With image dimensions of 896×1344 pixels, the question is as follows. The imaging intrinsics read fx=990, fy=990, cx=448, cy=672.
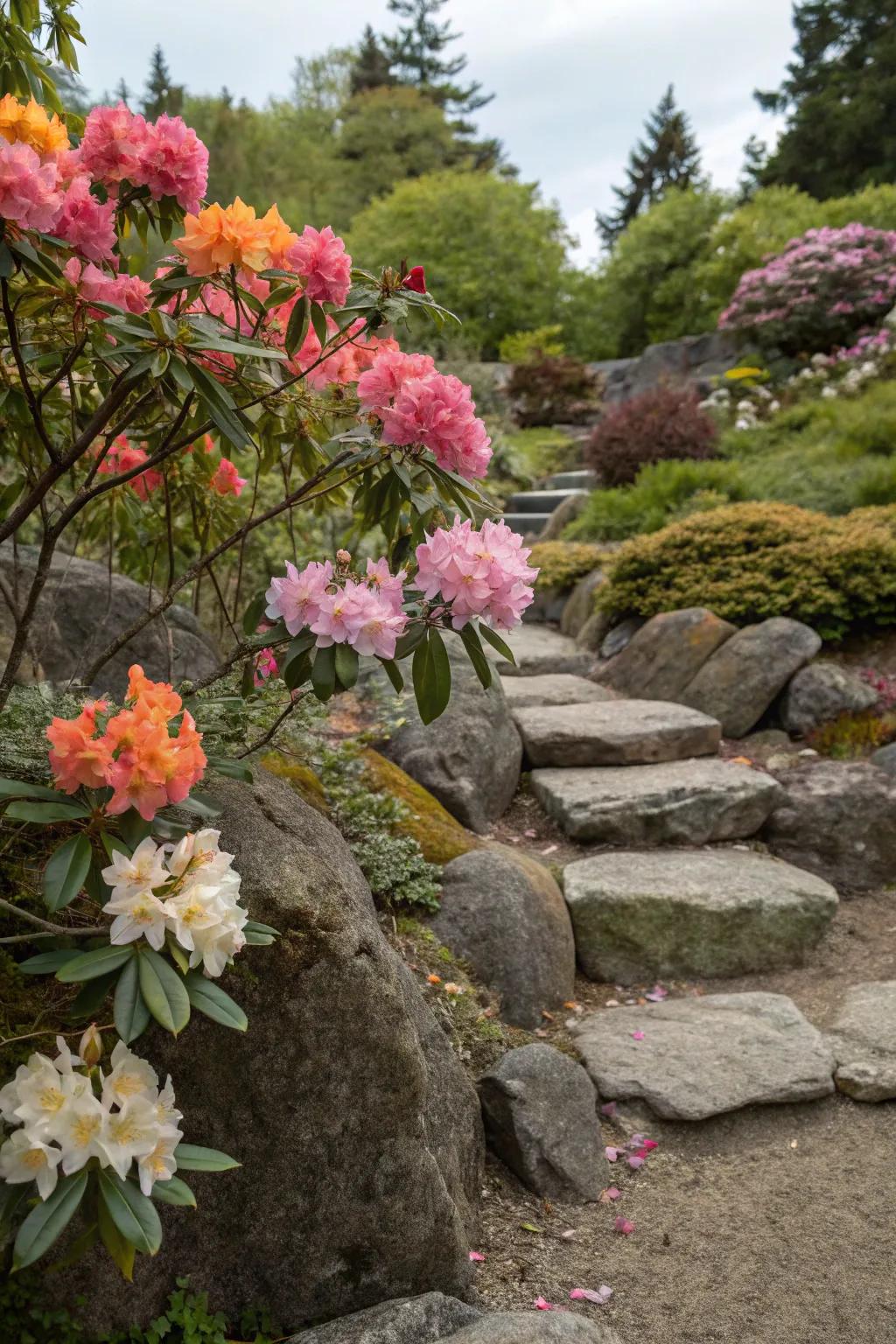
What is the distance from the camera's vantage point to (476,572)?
1.52 meters

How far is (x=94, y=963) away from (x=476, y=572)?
0.76 m

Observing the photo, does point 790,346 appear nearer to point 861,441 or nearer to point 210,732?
point 861,441

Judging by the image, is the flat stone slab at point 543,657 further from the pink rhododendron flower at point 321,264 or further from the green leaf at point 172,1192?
the green leaf at point 172,1192

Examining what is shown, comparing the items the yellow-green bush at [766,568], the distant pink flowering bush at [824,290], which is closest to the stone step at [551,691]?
the yellow-green bush at [766,568]

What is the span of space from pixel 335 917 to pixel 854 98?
86.5ft

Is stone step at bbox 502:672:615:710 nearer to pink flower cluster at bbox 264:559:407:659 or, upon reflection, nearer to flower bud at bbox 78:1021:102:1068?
pink flower cluster at bbox 264:559:407:659

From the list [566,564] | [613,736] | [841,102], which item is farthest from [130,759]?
[841,102]

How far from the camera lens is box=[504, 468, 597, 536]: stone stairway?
992cm

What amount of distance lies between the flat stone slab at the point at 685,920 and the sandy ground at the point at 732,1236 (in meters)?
0.83

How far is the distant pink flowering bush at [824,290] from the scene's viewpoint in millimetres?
11906

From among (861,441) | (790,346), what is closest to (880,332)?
(790,346)

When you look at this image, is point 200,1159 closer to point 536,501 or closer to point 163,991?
point 163,991

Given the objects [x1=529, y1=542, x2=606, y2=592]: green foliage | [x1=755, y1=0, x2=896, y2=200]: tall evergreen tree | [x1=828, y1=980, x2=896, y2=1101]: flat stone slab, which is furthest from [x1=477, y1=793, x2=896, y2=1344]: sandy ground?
[x1=755, y1=0, x2=896, y2=200]: tall evergreen tree

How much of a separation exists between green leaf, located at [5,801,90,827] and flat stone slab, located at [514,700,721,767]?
337 centimetres
